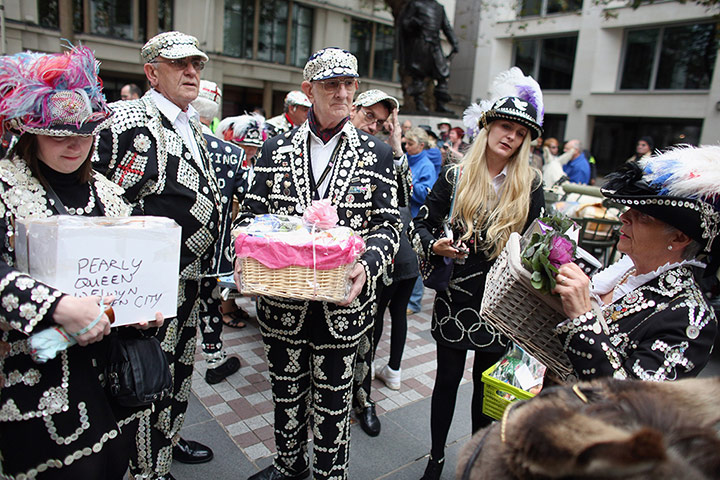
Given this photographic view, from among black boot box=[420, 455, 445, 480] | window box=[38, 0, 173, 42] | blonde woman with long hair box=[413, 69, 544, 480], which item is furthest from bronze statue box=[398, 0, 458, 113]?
window box=[38, 0, 173, 42]

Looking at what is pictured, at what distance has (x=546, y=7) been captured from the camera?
20.9 metres

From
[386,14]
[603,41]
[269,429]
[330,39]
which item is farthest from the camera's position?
[386,14]

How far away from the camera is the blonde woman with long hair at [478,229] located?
2.60 meters

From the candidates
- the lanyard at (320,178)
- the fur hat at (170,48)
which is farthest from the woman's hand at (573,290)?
the fur hat at (170,48)

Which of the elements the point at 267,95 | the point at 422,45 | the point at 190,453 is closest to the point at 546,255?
the point at 190,453

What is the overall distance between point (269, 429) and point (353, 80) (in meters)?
2.36

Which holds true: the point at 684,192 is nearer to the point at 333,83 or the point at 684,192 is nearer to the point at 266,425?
the point at 333,83

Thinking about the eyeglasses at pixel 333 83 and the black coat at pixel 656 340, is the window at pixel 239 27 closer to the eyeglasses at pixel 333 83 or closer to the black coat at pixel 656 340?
the eyeglasses at pixel 333 83

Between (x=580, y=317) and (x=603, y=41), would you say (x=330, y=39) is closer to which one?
(x=603, y=41)

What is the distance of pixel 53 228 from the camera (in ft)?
4.85

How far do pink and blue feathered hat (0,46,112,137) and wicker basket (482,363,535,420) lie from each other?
2.09 meters

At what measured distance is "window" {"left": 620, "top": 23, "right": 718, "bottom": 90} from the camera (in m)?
17.6

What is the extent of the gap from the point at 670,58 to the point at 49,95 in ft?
74.5

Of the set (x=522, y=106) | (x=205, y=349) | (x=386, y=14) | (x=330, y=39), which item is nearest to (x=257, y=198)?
(x=522, y=106)
